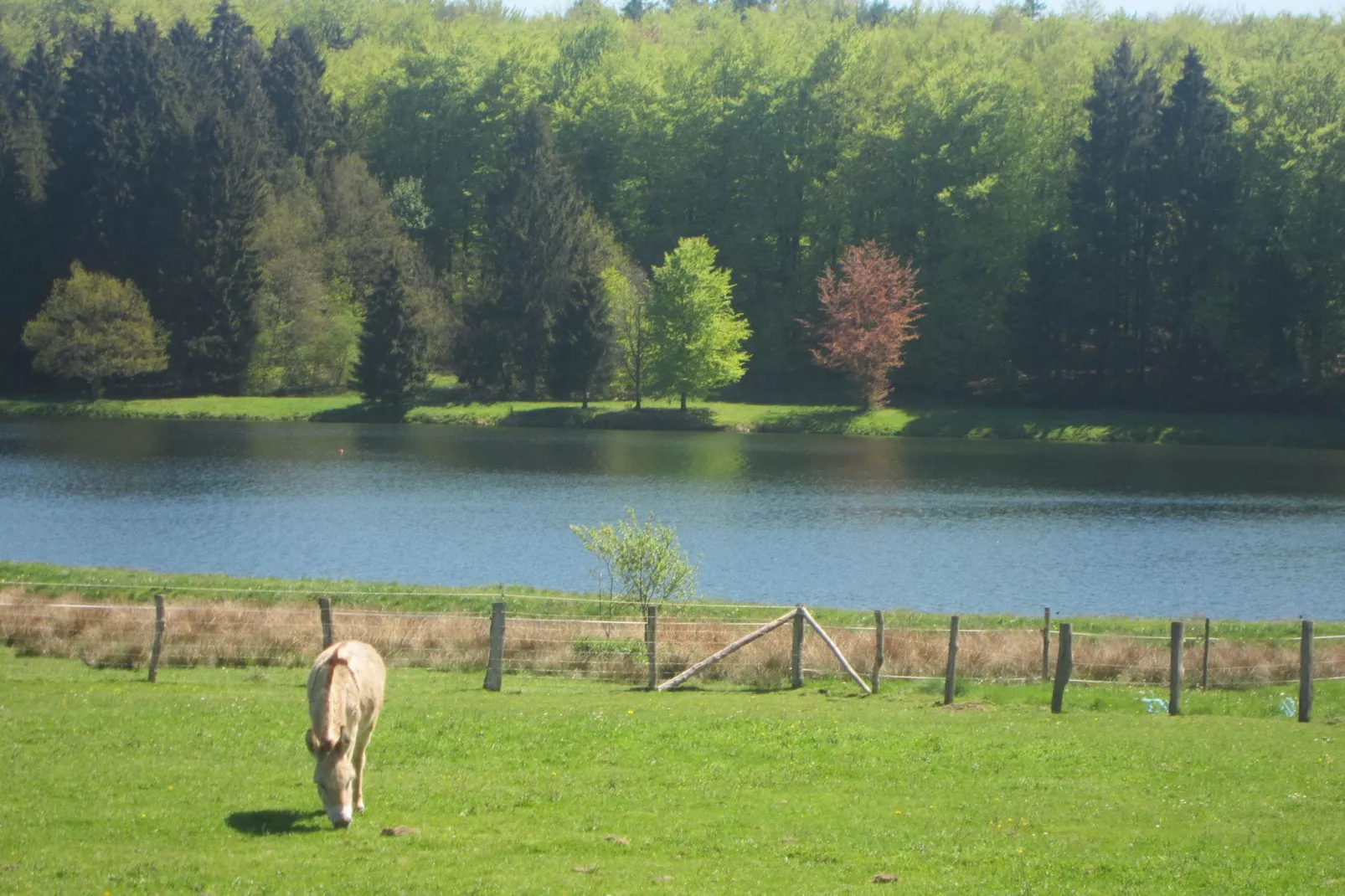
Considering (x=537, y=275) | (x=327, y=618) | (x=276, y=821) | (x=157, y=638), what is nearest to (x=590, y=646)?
(x=327, y=618)

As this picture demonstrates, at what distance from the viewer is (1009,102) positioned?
8956 centimetres

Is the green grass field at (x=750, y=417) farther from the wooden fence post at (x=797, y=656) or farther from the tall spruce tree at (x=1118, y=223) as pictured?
the wooden fence post at (x=797, y=656)

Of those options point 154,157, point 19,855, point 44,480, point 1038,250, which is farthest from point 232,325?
point 19,855

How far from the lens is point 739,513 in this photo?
4881 centimetres

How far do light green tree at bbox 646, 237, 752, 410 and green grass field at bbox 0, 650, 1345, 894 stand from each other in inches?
2590

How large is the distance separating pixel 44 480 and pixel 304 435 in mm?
22546

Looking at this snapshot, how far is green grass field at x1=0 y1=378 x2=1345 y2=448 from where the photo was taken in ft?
260

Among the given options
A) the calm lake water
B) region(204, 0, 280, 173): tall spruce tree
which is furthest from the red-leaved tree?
region(204, 0, 280, 173): tall spruce tree

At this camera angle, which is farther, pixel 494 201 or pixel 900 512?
pixel 494 201

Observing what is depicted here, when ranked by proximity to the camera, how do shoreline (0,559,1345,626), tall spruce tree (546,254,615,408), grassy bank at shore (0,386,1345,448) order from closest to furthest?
shoreline (0,559,1345,626) → grassy bank at shore (0,386,1345,448) → tall spruce tree (546,254,615,408)

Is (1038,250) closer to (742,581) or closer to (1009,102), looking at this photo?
(1009,102)

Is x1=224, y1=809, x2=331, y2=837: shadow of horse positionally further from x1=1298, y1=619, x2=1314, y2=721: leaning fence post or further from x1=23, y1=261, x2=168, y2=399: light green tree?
x1=23, y1=261, x2=168, y2=399: light green tree

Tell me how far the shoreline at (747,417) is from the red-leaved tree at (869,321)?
2497mm

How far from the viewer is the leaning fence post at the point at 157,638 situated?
19.3m
